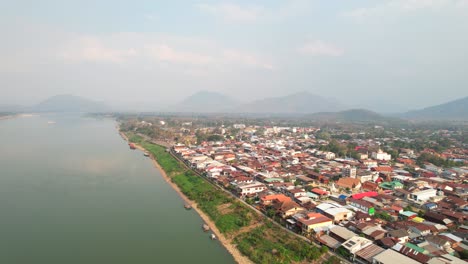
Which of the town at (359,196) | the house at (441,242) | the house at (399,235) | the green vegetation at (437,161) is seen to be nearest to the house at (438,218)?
the town at (359,196)

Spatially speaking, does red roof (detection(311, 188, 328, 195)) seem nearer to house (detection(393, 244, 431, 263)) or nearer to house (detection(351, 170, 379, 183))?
house (detection(351, 170, 379, 183))

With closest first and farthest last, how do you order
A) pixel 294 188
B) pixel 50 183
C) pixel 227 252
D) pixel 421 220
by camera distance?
1. pixel 227 252
2. pixel 421 220
3. pixel 294 188
4. pixel 50 183

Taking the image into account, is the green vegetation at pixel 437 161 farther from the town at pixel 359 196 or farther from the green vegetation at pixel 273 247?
the green vegetation at pixel 273 247

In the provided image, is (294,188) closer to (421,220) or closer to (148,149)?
(421,220)

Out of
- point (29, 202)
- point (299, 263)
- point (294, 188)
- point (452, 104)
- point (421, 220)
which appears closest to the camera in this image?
point (299, 263)

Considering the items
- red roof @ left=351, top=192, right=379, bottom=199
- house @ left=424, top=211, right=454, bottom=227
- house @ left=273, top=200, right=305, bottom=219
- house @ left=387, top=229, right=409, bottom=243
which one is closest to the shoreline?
house @ left=273, top=200, right=305, bottom=219

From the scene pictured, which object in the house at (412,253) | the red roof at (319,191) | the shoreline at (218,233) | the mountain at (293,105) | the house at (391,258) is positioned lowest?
the shoreline at (218,233)

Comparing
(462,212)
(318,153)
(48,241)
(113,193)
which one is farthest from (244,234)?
(318,153)

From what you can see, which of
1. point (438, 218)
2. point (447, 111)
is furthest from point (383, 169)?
point (447, 111)
